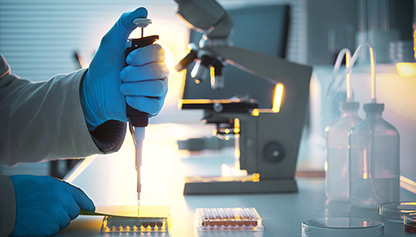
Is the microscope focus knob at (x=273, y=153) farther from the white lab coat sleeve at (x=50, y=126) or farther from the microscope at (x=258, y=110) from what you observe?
the white lab coat sleeve at (x=50, y=126)

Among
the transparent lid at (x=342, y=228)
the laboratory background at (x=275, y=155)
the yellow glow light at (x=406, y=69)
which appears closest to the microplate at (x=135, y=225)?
the laboratory background at (x=275, y=155)

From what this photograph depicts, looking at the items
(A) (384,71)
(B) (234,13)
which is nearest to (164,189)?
(A) (384,71)

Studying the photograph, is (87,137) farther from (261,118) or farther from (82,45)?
(82,45)

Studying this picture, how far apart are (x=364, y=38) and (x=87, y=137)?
206cm

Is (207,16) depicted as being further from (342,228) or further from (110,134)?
(342,228)

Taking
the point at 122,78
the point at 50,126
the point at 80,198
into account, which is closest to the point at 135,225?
the point at 80,198

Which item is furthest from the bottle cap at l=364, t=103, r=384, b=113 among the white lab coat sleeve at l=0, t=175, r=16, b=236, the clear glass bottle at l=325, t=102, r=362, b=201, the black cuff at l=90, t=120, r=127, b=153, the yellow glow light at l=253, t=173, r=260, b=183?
the white lab coat sleeve at l=0, t=175, r=16, b=236

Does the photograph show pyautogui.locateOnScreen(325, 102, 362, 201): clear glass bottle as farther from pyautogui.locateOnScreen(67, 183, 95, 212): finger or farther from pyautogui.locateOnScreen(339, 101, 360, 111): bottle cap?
pyautogui.locateOnScreen(67, 183, 95, 212): finger

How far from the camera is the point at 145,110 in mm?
1031

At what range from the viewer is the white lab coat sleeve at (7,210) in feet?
2.64

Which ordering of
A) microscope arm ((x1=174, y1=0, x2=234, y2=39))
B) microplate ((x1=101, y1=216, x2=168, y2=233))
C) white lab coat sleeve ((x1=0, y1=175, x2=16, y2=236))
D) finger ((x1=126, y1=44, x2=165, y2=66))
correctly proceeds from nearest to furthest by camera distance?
white lab coat sleeve ((x1=0, y1=175, x2=16, y2=236))
microplate ((x1=101, y1=216, x2=168, y2=233))
finger ((x1=126, y1=44, x2=165, y2=66))
microscope arm ((x1=174, y1=0, x2=234, y2=39))

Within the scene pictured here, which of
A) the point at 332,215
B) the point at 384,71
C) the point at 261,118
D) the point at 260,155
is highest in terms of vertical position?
the point at 384,71

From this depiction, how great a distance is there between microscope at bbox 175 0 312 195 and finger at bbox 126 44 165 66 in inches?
14.4

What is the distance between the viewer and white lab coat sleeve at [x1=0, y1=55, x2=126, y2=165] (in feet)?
3.94
